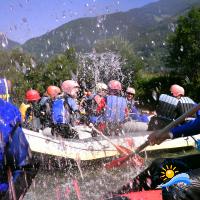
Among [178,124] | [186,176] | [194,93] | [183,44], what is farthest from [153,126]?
[183,44]

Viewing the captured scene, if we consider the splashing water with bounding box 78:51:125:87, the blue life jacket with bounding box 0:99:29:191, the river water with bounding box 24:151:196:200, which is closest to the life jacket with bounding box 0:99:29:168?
the blue life jacket with bounding box 0:99:29:191

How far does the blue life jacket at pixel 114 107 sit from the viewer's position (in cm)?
995

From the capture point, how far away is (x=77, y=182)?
8258mm

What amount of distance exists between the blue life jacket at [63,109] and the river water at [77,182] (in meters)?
0.91

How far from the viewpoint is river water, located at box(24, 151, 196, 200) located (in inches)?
280

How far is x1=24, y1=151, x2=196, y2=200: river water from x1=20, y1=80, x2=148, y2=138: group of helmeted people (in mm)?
926

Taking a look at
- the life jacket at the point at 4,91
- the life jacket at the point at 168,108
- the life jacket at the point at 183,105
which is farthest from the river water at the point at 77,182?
the life jacket at the point at 4,91

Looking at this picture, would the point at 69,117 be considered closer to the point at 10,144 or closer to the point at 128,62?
the point at 10,144

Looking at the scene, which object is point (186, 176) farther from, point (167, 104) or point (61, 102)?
point (167, 104)

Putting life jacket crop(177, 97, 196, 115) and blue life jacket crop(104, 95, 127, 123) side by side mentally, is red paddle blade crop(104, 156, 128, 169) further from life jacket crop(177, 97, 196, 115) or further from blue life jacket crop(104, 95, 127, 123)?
blue life jacket crop(104, 95, 127, 123)

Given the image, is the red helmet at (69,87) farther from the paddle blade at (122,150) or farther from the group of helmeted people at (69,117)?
the paddle blade at (122,150)

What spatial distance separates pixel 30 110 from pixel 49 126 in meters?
1.28

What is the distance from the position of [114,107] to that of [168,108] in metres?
1.17

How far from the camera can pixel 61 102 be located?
9008 mm
